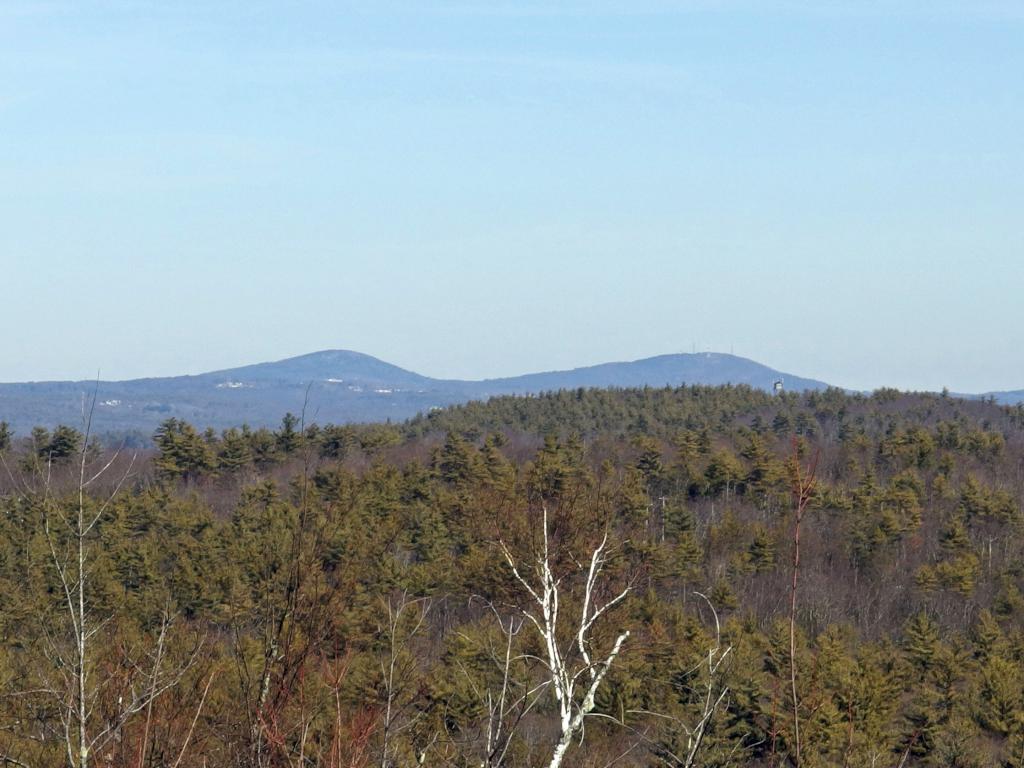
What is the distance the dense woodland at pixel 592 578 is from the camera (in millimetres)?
25955

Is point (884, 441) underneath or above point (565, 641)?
above

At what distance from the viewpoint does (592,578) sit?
20.1 ft

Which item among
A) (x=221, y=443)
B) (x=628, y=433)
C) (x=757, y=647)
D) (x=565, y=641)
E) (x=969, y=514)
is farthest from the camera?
(x=628, y=433)

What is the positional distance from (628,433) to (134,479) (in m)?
48.8

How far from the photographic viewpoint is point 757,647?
192 feet

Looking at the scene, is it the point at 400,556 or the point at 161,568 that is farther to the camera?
the point at 400,556

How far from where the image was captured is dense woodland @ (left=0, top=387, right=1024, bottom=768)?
1022 inches

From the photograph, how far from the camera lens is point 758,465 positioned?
9688cm

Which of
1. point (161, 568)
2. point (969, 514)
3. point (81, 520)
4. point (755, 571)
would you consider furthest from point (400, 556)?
point (81, 520)

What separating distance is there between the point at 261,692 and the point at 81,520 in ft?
5.52

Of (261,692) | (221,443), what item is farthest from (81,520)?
(221,443)

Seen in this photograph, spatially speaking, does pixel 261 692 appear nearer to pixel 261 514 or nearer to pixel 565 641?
pixel 565 641

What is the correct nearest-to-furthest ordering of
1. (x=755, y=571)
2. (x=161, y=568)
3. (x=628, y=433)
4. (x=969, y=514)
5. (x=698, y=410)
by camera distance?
(x=161, y=568) → (x=755, y=571) → (x=969, y=514) → (x=628, y=433) → (x=698, y=410)

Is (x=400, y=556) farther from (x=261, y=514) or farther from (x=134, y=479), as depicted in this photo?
(x=134, y=479)
